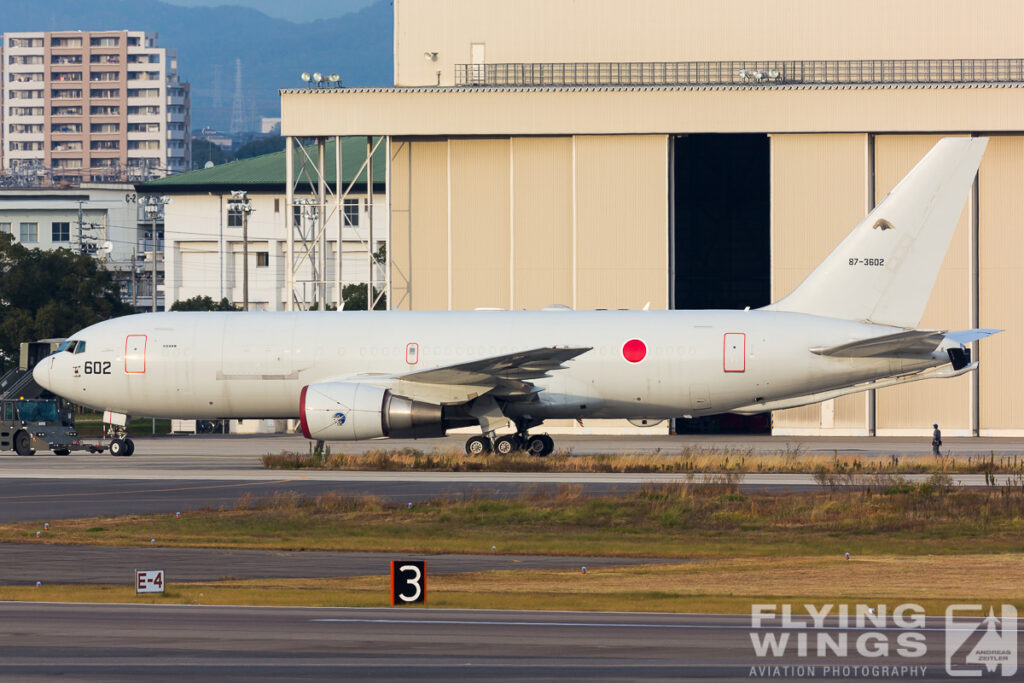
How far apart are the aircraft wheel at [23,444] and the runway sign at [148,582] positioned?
3066cm

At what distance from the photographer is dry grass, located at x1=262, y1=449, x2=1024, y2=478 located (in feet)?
115

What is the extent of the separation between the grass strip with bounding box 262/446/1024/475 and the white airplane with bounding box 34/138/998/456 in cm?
114

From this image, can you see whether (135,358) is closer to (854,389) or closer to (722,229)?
(854,389)

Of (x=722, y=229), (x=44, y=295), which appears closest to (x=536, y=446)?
(x=722, y=229)

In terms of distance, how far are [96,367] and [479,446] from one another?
11.8m

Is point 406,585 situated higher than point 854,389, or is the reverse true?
Answer: point 854,389

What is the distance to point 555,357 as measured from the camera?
36812 millimetres

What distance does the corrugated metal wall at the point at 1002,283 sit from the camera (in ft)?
176

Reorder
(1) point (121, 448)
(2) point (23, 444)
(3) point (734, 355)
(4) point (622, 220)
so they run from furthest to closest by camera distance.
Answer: (4) point (622, 220) → (2) point (23, 444) → (1) point (121, 448) → (3) point (734, 355)

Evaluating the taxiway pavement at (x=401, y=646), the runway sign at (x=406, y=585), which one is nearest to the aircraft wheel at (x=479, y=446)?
the runway sign at (x=406, y=585)

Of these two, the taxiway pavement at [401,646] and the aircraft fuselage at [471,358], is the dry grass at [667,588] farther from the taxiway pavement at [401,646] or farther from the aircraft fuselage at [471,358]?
the aircraft fuselage at [471,358]

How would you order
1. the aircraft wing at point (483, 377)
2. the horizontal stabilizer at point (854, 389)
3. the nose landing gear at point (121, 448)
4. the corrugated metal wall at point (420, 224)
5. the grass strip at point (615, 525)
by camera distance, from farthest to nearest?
the corrugated metal wall at point (420, 224), the nose landing gear at point (121, 448), the horizontal stabilizer at point (854, 389), the aircraft wing at point (483, 377), the grass strip at point (615, 525)

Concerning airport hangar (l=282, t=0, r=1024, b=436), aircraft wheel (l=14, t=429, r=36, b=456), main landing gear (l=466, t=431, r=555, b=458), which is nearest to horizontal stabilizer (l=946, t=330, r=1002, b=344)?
main landing gear (l=466, t=431, r=555, b=458)

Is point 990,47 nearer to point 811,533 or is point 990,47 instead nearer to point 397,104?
point 397,104
